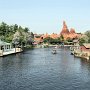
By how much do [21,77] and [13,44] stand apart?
440 feet

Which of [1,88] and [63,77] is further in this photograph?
[63,77]

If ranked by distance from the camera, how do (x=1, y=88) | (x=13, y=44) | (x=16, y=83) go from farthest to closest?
(x=13, y=44) < (x=16, y=83) < (x=1, y=88)

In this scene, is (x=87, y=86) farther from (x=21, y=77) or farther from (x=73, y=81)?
(x=21, y=77)

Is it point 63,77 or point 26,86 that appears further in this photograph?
point 63,77

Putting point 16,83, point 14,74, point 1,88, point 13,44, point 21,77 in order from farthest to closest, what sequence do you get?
point 13,44 → point 14,74 → point 21,77 → point 16,83 → point 1,88

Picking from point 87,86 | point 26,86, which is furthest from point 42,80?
point 87,86

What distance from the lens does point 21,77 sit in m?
65.9

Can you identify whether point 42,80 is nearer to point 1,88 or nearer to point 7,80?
point 7,80

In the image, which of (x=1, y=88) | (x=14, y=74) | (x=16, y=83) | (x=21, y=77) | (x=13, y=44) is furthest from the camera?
(x=13, y=44)

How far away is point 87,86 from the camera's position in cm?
5544

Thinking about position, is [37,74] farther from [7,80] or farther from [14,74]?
[7,80]

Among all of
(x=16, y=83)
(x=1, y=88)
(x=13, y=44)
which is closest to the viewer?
Answer: (x=1, y=88)

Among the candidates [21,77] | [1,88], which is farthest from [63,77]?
[1,88]

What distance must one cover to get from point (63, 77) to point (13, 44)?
13559cm
